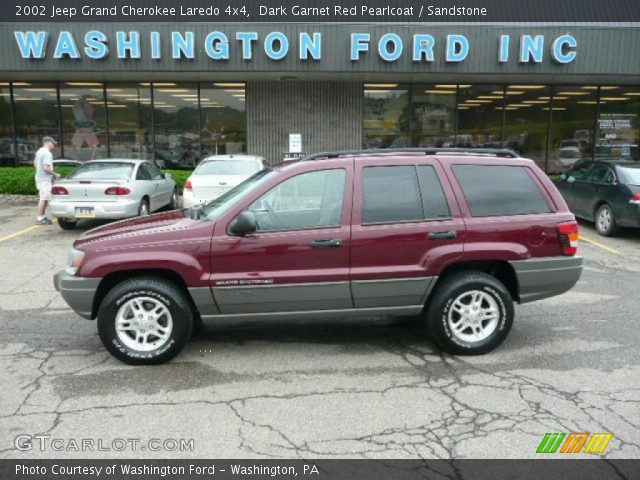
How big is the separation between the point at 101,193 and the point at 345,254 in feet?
23.6

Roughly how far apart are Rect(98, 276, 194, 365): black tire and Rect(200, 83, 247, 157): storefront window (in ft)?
45.4

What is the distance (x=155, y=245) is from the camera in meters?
4.51

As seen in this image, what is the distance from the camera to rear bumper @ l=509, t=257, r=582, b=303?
15.9ft

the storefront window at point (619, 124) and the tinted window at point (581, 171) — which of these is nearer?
the tinted window at point (581, 171)

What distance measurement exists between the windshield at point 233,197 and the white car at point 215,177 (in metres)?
5.44

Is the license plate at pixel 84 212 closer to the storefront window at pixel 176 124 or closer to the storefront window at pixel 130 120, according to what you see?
the storefront window at pixel 176 124

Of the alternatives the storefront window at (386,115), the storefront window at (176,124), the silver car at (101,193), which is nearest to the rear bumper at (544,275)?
the silver car at (101,193)

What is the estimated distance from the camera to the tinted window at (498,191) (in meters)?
4.86

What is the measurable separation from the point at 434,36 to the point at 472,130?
13.8 ft

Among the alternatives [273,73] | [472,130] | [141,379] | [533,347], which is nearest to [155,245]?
[141,379]

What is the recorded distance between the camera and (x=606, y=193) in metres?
10.7

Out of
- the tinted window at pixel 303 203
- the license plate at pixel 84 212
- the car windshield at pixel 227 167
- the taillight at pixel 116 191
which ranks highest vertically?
the car windshield at pixel 227 167
